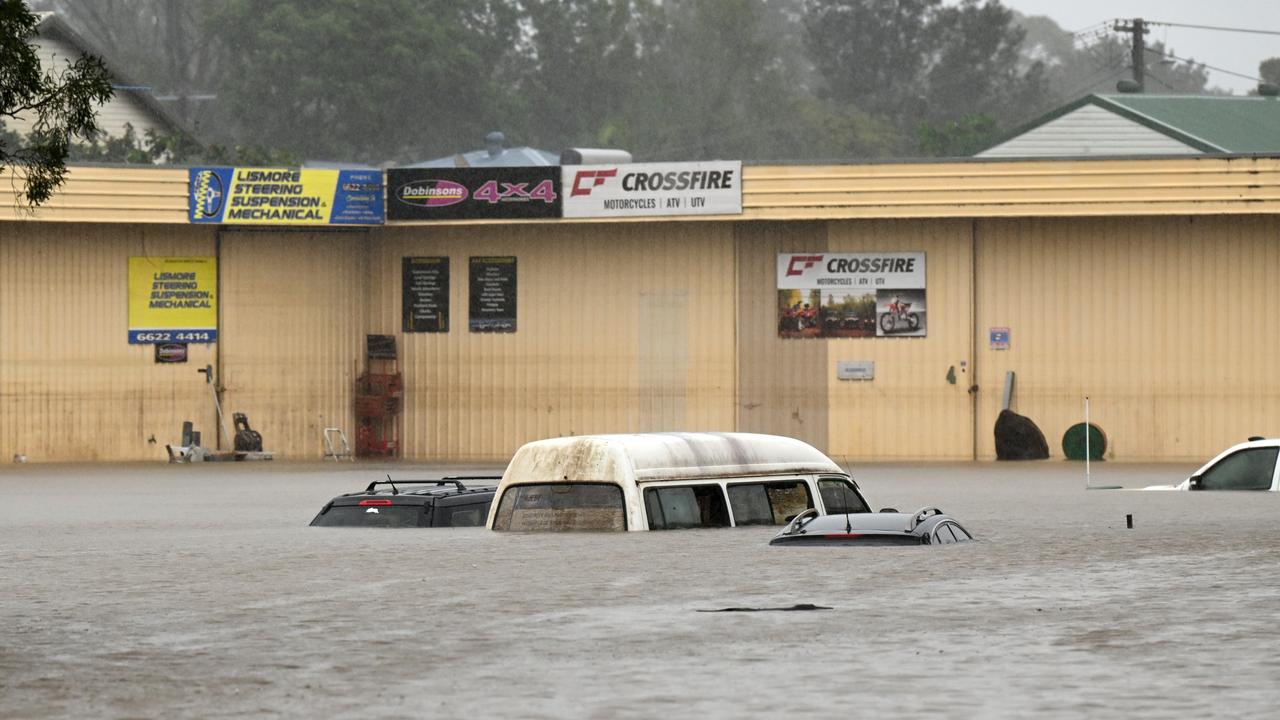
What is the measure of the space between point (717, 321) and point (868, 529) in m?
19.7

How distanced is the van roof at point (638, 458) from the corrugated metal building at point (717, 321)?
55.7 ft

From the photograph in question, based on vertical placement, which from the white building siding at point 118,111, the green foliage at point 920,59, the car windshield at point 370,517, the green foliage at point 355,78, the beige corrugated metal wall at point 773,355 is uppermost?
the green foliage at point 920,59

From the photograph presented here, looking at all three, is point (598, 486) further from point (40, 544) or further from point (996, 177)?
point (996, 177)

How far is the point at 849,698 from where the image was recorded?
30.5ft

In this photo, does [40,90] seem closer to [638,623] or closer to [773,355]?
[638,623]

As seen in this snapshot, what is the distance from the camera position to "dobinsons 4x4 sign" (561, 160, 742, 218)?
3547cm

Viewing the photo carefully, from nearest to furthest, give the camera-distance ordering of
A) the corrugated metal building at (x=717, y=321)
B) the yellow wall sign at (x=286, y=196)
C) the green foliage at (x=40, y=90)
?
the green foliage at (x=40, y=90) < the corrugated metal building at (x=717, y=321) < the yellow wall sign at (x=286, y=196)

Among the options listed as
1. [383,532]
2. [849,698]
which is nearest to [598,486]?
[383,532]

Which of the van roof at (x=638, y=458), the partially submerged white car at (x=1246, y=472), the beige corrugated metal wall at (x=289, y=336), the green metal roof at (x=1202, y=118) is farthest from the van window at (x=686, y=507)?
the green metal roof at (x=1202, y=118)

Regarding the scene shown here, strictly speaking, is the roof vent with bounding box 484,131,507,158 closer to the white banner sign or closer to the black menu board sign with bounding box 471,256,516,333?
the black menu board sign with bounding box 471,256,516,333

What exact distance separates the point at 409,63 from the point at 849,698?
74.3 m

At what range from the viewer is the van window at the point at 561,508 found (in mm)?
17656

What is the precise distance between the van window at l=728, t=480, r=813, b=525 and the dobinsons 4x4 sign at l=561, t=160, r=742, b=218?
1665 cm

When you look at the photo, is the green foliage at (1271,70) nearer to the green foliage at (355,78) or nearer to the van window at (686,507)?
the green foliage at (355,78)
